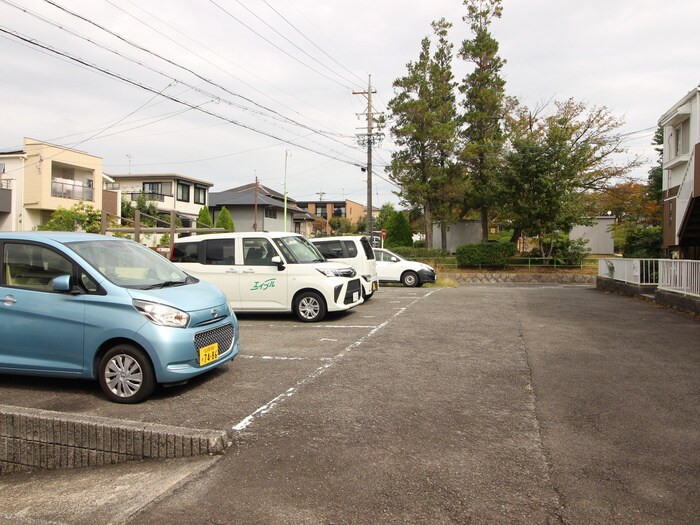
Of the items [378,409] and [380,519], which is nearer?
[380,519]

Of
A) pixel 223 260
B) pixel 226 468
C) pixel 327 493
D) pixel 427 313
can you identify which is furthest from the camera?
pixel 427 313

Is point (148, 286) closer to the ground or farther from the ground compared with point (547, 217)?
closer to the ground

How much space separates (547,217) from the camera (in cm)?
2595

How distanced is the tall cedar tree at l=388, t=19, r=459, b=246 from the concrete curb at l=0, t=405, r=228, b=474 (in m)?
25.8

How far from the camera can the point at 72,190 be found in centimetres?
2781

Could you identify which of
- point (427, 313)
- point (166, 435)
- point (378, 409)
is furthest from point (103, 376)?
point (427, 313)

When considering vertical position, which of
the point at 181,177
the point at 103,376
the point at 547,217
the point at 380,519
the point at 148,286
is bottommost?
the point at 380,519

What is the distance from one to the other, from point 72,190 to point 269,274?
2280cm

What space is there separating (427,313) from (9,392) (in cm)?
761

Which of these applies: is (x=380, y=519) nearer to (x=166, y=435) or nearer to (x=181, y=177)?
(x=166, y=435)

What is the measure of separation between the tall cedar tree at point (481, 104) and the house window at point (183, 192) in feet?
72.8

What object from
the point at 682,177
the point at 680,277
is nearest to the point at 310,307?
the point at 680,277

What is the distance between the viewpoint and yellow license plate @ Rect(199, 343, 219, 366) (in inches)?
197

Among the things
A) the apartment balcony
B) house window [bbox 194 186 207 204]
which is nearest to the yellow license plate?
the apartment balcony
